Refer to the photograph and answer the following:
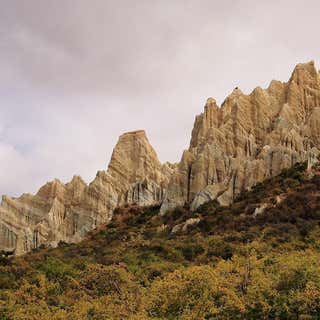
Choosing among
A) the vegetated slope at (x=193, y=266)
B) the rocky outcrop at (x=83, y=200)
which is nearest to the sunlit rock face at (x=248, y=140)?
the vegetated slope at (x=193, y=266)

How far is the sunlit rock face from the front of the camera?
208ft

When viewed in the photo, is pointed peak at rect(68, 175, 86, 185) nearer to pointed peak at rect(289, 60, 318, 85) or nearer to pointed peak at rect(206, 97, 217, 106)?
pointed peak at rect(206, 97, 217, 106)

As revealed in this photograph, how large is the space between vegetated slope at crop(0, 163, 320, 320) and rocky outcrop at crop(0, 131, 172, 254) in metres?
3.34

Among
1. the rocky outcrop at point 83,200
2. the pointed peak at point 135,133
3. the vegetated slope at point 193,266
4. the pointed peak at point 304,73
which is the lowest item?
the vegetated slope at point 193,266

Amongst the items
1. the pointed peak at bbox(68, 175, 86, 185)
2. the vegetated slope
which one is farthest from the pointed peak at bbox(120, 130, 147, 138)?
the vegetated slope

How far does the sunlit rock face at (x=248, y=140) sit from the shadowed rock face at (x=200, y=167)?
103 millimetres

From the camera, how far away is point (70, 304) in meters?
33.5

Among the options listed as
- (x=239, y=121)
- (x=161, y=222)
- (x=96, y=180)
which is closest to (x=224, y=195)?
(x=161, y=222)

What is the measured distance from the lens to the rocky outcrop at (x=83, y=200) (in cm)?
7538

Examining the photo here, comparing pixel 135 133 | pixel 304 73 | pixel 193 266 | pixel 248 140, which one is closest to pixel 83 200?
pixel 135 133

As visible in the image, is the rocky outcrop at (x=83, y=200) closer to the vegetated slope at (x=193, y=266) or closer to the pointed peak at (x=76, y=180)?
the pointed peak at (x=76, y=180)

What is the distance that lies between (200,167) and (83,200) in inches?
759

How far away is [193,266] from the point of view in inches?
1433

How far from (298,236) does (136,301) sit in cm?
1996
